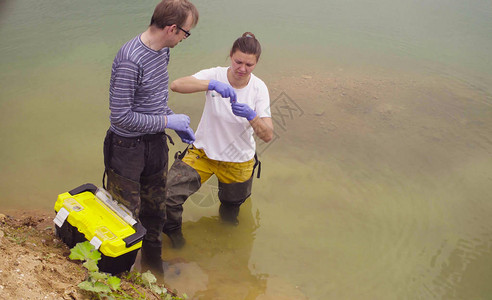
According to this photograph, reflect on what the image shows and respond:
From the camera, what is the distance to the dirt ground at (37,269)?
232cm

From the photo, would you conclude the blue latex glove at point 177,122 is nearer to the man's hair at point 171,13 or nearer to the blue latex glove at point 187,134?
the blue latex glove at point 187,134

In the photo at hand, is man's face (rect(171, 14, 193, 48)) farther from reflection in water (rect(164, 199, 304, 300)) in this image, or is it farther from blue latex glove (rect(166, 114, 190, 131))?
reflection in water (rect(164, 199, 304, 300))

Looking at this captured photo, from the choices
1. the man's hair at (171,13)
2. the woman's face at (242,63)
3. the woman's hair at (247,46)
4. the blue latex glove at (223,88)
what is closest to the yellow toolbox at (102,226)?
the blue latex glove at (223,88)

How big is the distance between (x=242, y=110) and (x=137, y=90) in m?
0.82

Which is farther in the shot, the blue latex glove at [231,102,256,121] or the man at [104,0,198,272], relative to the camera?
the blue latex glove at [231,102,256,121]

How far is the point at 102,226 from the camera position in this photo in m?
2.67

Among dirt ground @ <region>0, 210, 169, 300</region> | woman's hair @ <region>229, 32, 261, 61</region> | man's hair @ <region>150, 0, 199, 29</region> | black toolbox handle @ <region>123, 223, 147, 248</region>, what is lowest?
dirt ground @ <region>0, 210, 169, 300</region>

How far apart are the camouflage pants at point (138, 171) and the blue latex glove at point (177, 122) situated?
141mm

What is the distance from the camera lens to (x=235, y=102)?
3240mm

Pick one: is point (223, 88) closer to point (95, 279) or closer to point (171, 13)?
point (171, 13)

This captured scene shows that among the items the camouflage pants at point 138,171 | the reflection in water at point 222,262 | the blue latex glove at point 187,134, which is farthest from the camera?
the reflection in water at point 222,262

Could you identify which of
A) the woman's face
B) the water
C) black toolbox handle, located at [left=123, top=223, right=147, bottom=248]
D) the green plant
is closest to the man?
black toolbox handle, located at [left=123, top=223, right=147, bottom=248]

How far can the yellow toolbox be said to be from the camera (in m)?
2.59

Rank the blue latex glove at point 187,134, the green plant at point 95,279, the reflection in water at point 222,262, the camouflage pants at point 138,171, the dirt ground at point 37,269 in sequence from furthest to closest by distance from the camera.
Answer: the reflection in water at point 222,262 < the blue latex glove at point 187,134 < the camouflage pants at point 138,171 < the green plant at point 95,279 < the dirt ground at point 37,269
